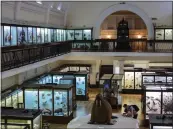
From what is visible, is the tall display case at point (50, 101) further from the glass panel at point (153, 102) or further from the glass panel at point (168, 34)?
the glass panel at point (168, 34)

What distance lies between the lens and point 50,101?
20422mm

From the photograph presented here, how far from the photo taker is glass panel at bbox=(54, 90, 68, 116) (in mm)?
20422

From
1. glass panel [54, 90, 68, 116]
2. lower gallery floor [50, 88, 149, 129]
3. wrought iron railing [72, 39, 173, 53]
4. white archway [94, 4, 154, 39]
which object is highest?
white archway [94, 4, 154, 39]

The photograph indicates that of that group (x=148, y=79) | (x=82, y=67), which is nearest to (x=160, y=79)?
(x=148, y=79)

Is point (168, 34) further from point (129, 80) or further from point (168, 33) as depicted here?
point (129, 80)

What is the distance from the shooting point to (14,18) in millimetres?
20250

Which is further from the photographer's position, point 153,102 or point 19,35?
point 19,35

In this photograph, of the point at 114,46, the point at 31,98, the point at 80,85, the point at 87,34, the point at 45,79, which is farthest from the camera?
the point at 87,34

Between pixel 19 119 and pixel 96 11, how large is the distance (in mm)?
19549

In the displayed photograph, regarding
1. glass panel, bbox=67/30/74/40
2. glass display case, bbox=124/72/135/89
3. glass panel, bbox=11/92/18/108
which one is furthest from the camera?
glass panel, bbox=67/30/74/40

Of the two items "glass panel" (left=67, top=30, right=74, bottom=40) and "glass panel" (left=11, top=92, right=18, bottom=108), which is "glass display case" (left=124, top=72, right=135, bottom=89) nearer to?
"glass panel" (left=67, top=30, right=74, bottom=40)

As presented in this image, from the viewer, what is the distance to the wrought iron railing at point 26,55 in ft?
49.8

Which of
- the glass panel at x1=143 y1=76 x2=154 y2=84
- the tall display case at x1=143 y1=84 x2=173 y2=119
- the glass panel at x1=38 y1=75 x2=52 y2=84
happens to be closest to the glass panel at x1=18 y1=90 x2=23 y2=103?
the glass panel at x1=38 y1=75 x2=52 y2=84

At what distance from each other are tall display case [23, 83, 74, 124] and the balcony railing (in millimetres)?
1953
